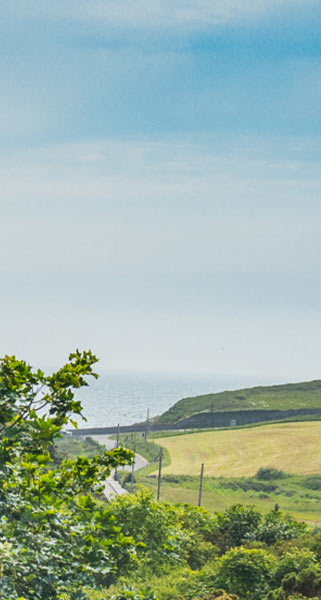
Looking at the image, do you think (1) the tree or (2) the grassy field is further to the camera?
(2) the grassy field

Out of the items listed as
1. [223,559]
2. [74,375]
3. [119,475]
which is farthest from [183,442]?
[74,375]

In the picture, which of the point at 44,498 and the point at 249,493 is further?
the point at 249,493

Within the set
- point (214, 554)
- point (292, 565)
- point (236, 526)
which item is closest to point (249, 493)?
point (236, 526)

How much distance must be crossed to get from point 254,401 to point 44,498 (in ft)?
406

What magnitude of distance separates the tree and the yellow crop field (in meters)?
68.7

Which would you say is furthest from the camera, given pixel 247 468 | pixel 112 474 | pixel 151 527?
pixel 247 468

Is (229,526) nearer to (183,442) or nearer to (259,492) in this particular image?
(259,492)

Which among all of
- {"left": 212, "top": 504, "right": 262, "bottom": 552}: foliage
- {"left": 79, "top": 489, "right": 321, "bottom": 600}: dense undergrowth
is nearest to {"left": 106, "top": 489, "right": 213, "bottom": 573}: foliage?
{"left": 79, "top": 489, "right": 321, "bottom": 600}: dense undergrowth

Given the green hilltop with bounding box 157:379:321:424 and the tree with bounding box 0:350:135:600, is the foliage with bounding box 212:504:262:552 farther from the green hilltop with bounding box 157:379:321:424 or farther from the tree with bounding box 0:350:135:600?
the green hilltop with bounding box 157:379:321:424

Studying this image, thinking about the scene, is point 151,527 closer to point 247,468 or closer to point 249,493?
point 249,493

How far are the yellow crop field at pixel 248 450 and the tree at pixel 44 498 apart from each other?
2706 inches

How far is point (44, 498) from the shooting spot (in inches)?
281

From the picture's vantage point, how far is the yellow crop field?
253 feet

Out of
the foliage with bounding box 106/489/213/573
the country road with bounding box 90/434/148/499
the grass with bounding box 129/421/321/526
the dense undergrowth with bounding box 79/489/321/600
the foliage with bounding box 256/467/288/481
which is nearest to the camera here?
the dense undergrowth with bounding box 79/489/321/600
